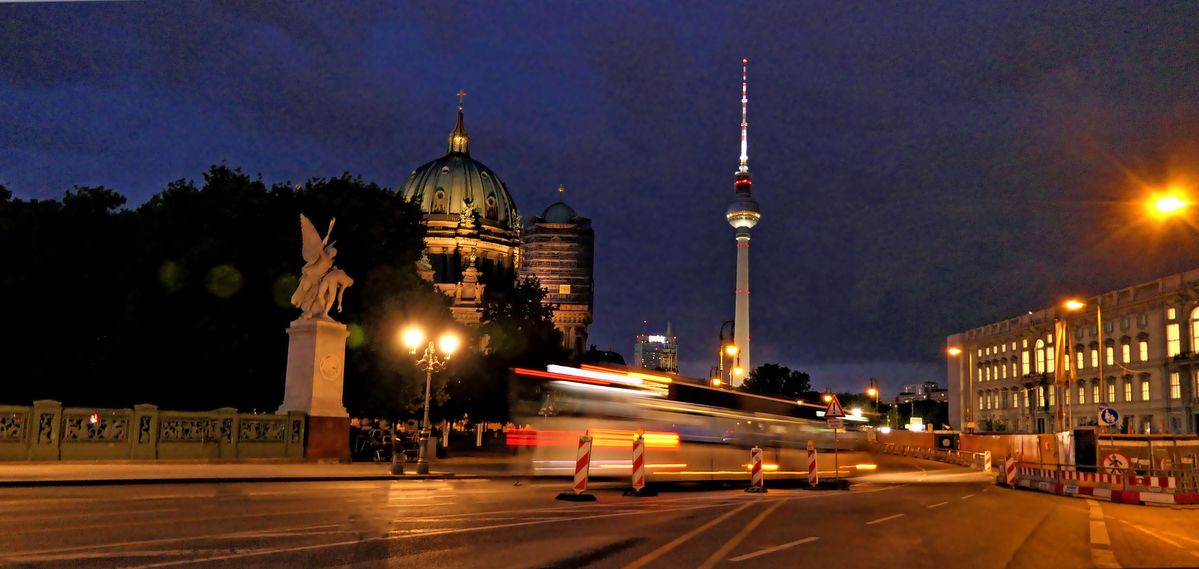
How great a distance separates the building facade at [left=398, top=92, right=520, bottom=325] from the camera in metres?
154

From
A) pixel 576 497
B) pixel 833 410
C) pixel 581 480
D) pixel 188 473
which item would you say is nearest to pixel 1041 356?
pixel 833 410

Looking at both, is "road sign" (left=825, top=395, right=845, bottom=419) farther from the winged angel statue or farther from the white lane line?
the winged angel statue

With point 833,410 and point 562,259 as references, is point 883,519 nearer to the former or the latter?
point 833,410

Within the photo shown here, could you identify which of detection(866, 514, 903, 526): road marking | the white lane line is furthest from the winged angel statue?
the white lane line

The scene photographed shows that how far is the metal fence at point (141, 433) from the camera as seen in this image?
2758 centimetres

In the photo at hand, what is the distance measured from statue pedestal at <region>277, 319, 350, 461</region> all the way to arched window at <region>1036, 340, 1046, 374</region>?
78.6 metres

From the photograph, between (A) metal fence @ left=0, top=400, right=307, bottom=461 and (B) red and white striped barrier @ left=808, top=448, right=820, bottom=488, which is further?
(B) red and white striped barrier @ left=808, top=448, right=820, bottom=488

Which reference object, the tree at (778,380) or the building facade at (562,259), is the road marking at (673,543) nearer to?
the tree at (778,380)

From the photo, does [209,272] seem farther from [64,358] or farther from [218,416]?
[218,416]

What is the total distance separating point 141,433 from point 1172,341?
69.3 m

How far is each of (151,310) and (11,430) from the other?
1385 cm

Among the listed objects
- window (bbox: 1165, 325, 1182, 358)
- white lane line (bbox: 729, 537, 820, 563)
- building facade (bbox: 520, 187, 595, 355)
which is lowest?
white lane line (bbox: 729, 537, 820, 563)

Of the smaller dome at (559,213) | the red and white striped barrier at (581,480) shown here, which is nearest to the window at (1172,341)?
the red and white striped barrier at (581,480)

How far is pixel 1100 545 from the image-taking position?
49.8 ft
